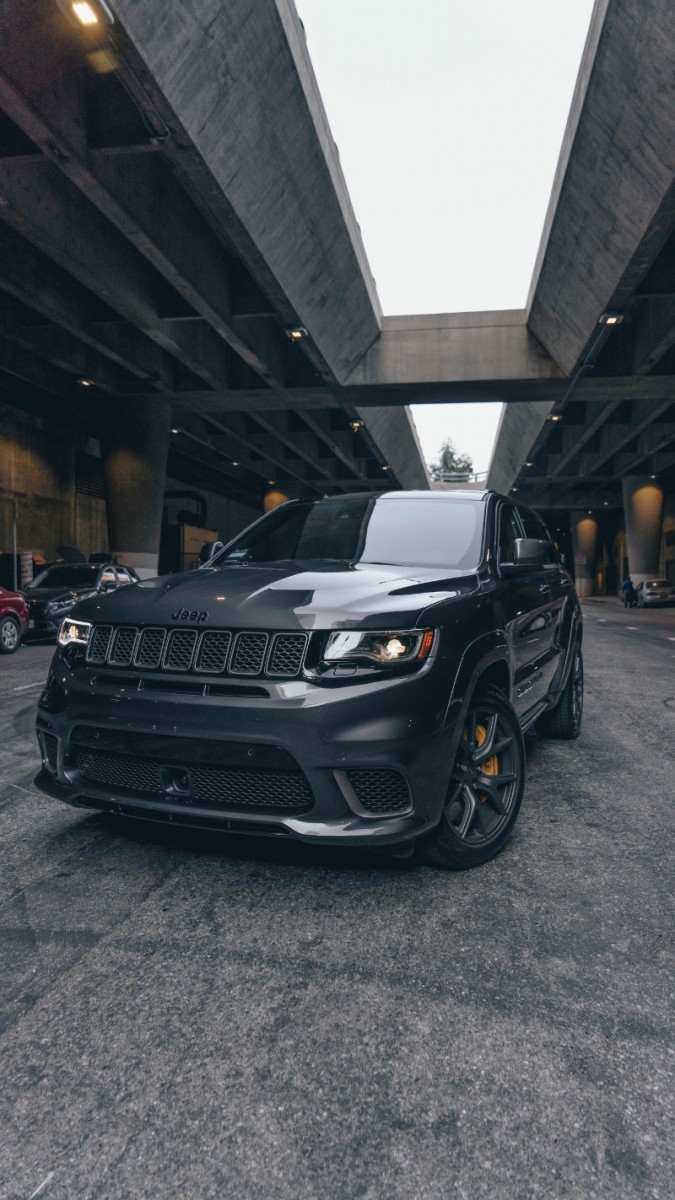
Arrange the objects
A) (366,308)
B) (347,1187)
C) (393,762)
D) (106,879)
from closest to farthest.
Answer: (347,1187), (393,762), (106,879), (366,308)

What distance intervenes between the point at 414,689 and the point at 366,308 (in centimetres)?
2097

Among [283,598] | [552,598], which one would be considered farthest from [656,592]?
[283,598]

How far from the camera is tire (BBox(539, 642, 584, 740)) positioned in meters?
6.07

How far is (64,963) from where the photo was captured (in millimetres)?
2561

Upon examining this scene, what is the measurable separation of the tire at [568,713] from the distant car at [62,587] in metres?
10.6

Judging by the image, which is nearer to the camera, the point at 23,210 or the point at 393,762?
the point at 393,762

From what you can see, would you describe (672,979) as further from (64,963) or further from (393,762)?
(64,963)

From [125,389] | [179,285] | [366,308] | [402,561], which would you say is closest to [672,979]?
[402,561]

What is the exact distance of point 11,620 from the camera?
14523mm

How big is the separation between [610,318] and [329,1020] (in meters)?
19.3

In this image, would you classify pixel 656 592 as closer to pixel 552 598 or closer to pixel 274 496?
pixel 274 496

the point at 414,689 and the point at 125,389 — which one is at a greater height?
the point at 125,389

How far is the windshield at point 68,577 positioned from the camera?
17.3 m

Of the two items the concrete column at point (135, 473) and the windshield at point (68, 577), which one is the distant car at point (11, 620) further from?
the concrete column at point (135, 473)
